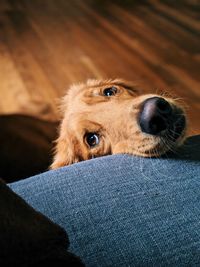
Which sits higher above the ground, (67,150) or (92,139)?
(92,139)

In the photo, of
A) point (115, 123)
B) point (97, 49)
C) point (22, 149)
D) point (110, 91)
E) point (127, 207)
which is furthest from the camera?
point (97, 49)

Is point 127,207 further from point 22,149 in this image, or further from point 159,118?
point 22,149

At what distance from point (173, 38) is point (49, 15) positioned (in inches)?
72.1

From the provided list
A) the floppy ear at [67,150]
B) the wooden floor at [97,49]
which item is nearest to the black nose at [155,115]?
the floppy ear at [67,150]

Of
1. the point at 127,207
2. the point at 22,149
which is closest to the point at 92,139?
the point at 22,149

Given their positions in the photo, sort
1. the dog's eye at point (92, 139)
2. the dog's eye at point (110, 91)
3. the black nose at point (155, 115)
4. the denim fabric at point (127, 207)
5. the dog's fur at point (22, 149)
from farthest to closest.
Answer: the dog's fur at point (22, 149) < the dog's eye at point (110, 91) < the dog's eye at point (92, 139) < the black nose at point (155, 115) < the denim fabric at point (127, 207)

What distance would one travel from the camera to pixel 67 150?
1790 mm

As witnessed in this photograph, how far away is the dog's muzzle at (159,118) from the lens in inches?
53.2

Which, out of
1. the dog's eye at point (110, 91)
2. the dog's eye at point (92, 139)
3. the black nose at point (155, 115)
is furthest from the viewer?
the dog's eye at point (110, 91)

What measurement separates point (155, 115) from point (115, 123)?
0.77 ft

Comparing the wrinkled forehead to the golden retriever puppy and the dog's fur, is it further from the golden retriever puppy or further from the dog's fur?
the dog's fur

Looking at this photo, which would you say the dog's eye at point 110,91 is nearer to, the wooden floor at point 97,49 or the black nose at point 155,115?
the black nose at point 155,115

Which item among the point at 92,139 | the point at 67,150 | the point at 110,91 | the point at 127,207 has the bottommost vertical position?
the point at 67,150

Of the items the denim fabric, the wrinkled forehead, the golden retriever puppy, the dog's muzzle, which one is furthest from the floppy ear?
the denim fabric
